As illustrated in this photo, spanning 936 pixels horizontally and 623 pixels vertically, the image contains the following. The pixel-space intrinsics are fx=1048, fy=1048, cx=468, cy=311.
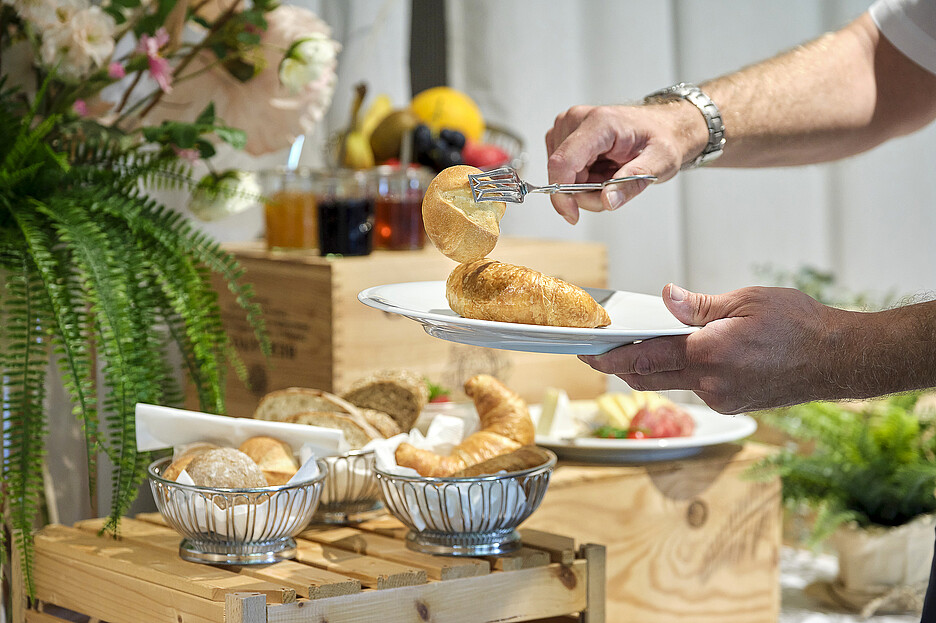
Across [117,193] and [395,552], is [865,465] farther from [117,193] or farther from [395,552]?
[117,193]

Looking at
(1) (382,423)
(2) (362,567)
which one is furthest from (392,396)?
(2) (362,567)

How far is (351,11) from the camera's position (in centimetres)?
221

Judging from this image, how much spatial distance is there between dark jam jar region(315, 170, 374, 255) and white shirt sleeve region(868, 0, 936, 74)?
72cm

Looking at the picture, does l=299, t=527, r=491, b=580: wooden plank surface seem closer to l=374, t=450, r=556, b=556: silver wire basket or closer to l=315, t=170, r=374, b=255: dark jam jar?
l=374, t=450, r=556, b=556: silver wire basket

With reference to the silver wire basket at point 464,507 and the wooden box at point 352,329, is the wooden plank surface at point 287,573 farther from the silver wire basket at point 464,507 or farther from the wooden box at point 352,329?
the wooden box at point 352,329

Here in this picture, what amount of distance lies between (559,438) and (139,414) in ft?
2.00

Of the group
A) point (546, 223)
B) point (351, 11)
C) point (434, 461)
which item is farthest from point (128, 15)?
point (546, 223)

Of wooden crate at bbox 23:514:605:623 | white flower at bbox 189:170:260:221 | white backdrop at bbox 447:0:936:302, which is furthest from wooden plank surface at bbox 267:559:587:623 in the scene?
white backdrop at bbox 447:0:936:302

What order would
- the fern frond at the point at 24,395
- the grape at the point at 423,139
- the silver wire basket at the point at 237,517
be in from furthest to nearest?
the grape at the point at 423,139 → the fern frond at the point at 24,395 → the silver wire basket at the point at 237,517

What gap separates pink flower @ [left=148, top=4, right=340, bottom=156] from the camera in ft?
4.23

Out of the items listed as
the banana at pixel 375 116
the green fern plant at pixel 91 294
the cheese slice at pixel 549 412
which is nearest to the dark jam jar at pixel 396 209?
the banana at pixel 375 116

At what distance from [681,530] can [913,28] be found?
68 centimetres

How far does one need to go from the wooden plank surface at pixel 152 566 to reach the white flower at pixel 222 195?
0.44 meters

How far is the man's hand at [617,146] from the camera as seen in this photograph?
0.99 m
